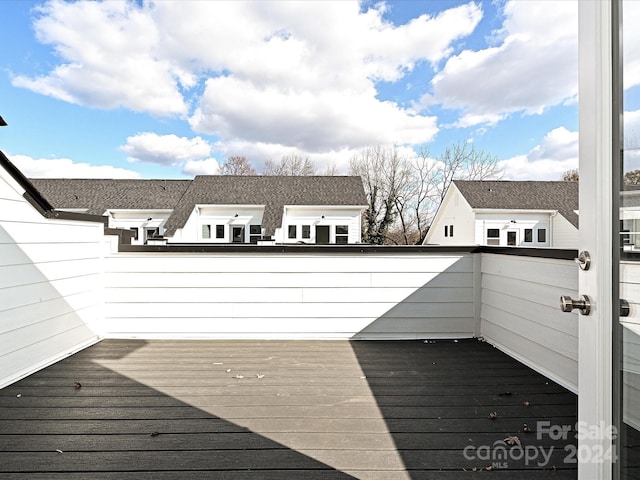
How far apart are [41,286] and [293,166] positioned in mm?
25056

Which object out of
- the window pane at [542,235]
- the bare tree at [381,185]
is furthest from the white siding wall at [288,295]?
the bare tree at [381,185]

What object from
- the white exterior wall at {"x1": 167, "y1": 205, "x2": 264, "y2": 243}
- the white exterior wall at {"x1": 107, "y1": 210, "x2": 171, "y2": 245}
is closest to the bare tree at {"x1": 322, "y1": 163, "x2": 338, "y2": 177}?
the white exterior wall at {"x1": 167, "y1": 205, "x2": 264, "y2": 243}

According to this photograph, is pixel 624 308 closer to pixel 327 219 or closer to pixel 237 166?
pixel 327 219

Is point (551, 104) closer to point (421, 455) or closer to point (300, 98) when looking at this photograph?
point (300, 98)

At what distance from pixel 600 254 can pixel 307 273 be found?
3133mm

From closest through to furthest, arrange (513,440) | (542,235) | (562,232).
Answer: (513,440) → (562,232) → (542,235)

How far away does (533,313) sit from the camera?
127 inches

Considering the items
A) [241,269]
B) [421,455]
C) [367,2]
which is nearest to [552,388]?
[421,455]

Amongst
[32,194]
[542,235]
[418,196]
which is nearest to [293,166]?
[418,196]

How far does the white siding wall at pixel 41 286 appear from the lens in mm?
2877

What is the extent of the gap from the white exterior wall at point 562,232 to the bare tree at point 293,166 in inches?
622

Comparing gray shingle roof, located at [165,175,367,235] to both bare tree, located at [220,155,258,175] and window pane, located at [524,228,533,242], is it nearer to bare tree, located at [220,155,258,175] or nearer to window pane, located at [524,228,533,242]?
window pane, located at [524,228,533,242]

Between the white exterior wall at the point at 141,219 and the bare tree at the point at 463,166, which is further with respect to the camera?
the bare tree at the point at 463,166

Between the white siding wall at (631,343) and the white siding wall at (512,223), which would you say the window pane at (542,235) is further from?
the white siding wall at (631,343)
